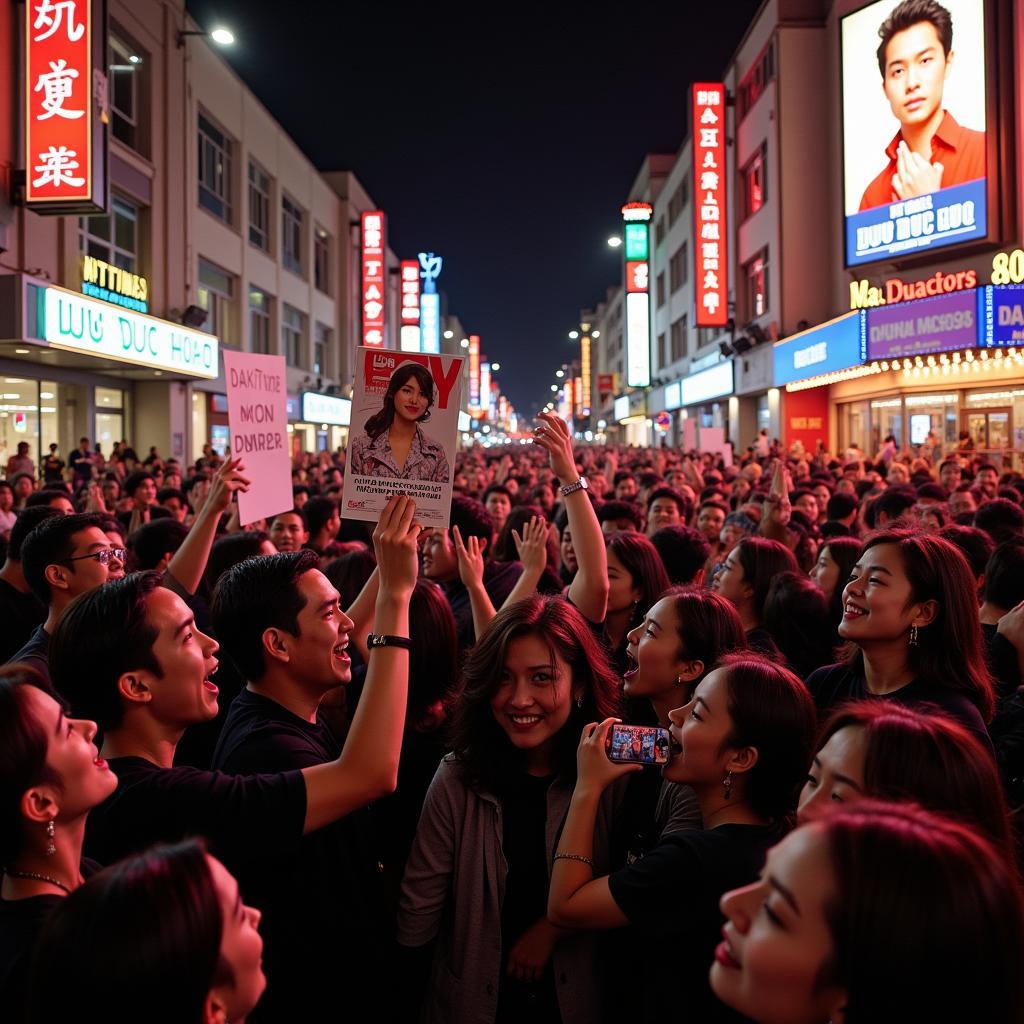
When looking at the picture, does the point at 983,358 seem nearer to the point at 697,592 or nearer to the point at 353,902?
the point at 697,592

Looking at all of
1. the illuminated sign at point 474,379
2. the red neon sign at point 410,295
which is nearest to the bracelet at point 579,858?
the red neon sign at point 410,295

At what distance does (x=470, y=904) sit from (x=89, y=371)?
2324 cm

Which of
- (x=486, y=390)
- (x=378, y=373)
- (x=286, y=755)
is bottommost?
(x=286, y=755)

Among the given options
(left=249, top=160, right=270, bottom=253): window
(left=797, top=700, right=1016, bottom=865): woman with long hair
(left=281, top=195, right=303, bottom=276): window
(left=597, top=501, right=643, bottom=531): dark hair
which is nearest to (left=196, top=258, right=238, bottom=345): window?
(left=249, top=160, right=270, bottom=253): window

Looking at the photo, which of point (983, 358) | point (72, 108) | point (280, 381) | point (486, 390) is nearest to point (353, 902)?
point (280, 381)

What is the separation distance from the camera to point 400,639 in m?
2.88

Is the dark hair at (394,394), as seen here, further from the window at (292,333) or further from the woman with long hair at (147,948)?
the window at (292,333)

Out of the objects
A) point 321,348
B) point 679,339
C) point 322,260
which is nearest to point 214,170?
point 322,260

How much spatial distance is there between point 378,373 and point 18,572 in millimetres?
3195

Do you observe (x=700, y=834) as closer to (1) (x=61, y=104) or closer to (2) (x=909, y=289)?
(1) (x=61, y=104)

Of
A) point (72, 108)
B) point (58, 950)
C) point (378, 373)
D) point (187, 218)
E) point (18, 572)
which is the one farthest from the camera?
point (187, 218)

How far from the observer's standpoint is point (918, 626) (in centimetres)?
398

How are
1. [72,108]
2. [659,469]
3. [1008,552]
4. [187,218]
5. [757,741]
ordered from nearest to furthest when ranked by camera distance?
[757,741] < [1008,552] < [72,108] < [659,469] < [187,218]

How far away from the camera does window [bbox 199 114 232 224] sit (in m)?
30.5
